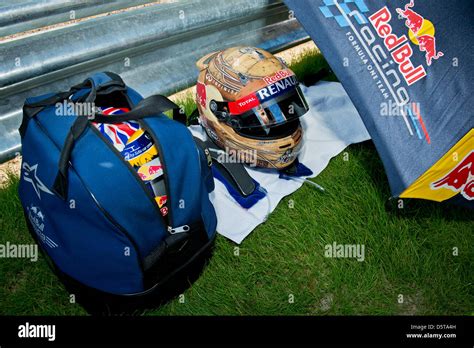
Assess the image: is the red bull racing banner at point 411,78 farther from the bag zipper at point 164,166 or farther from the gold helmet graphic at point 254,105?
the bag zipper at point 164,166

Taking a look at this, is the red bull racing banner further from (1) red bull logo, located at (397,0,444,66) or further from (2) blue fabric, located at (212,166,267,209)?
(2) blue fabric, located at (212,166,267,209)

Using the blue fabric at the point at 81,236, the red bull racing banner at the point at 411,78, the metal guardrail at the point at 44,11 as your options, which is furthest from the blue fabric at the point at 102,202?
the metal guardrail at the point at 44,11

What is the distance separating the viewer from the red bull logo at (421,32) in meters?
3.12

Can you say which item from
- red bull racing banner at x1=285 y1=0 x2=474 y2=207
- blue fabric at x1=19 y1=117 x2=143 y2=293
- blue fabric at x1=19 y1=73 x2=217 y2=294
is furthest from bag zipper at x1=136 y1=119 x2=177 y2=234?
red bull racing banner at x1=285 y1=0 x2=474 y2=207

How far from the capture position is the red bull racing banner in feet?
9.55

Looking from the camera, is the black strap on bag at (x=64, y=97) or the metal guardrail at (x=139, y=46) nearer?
the black strap on bag at (x=64, y=97)

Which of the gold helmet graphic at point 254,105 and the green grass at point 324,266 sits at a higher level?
the gold helmet graphic at point 254,105

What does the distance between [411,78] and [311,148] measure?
1.07 meters

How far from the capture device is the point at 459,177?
2.93m

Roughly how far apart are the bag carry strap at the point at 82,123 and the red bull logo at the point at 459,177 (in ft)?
5.63

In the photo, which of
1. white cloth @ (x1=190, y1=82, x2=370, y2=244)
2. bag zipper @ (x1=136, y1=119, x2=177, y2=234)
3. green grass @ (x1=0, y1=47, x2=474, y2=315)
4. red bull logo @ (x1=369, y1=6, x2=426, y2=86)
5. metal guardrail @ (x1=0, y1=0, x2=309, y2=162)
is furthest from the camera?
metal guardrail @ (x1=0, y1=0, x2=309, y2=162)

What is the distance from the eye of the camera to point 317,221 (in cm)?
329

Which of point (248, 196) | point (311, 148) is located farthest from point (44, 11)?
point (311, 148)

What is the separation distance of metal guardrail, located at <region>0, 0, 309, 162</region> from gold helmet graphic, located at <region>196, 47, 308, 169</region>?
951 mm
